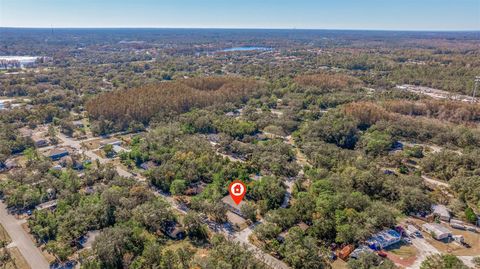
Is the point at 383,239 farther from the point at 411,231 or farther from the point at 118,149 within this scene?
the point at 118,149

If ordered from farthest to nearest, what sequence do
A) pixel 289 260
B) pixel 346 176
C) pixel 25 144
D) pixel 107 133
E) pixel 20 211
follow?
pixel 107 133, pixel 25 144, pixel 346 176, pixel 20 211, pixel 289 260

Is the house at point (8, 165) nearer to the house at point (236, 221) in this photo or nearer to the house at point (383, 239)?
the house at point (236, 221)

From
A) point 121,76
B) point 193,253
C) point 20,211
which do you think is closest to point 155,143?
point 20,211

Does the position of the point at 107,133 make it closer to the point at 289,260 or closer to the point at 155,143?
the point at 155,143

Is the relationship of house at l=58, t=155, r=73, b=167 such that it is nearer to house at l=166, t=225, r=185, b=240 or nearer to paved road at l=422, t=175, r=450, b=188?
house at l=166, t=225, r=185, b=240

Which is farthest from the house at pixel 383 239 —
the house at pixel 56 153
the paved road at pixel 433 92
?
the paved road at pixel 433 92

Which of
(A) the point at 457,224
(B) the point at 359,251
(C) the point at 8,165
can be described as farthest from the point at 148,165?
(A) the point at 457,224
